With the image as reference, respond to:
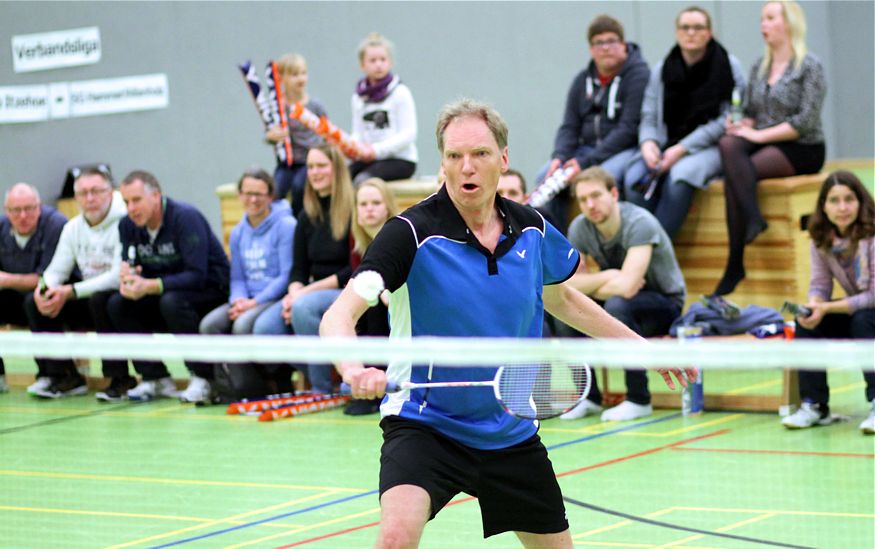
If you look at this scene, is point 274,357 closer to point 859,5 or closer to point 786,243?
point 786,243

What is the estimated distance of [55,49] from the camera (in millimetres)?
18312

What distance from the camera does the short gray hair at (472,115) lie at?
170 inches

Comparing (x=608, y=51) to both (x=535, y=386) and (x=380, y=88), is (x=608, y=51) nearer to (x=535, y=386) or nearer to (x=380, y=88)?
(x=380, y=88)

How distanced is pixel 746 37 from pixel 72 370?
33.2 ft

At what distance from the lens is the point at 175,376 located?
501 inches

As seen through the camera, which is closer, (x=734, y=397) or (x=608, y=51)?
(x=734, y=397)

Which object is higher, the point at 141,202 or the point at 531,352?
the point at 141,202

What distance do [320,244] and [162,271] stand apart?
1.54 m

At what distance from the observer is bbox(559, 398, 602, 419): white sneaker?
9594 millimetres

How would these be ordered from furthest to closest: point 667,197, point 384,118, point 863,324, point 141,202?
point 384,118 < point 141,202 < point 667,197 < point 863,324

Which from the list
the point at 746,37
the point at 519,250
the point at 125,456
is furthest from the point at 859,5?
the point at 519,250

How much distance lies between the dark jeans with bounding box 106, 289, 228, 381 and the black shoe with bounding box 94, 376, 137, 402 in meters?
0.23

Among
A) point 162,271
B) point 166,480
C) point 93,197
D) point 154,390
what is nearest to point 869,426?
point 166,480

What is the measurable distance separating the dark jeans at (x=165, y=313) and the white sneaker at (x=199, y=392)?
0.05 metres
